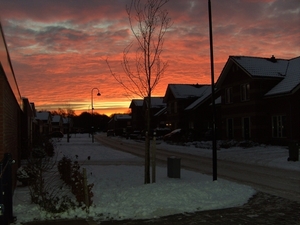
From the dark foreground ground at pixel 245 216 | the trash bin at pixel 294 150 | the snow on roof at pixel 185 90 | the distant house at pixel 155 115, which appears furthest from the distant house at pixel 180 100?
the dark foreground ground at pixel 245 216

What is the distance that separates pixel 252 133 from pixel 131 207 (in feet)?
81.3

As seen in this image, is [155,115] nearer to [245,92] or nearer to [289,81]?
[245,92]

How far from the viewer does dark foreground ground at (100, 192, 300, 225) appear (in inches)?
272

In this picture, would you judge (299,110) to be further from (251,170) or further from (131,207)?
(131,207)

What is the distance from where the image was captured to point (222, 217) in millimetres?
7270

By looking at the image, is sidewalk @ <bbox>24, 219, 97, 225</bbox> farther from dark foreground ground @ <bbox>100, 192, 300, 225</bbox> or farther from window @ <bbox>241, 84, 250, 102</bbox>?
window @ <bbox>241, 84, 250, 102</bbox>

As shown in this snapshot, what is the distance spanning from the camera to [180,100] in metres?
50.4

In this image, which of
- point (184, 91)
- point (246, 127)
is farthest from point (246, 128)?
point (184, 91)

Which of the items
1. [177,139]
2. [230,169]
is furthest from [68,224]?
[177,139]

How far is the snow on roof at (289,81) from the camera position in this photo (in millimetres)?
27797

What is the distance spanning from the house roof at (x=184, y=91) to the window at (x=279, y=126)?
21.7 meters

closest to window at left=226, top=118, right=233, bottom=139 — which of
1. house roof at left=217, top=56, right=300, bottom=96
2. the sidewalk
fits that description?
house roof at left=217, top=56, right=300, bottom=96

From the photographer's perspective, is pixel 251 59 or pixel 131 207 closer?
pixel 131 207

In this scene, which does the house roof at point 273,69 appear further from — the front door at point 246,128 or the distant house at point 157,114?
the distant house at point 157,114
